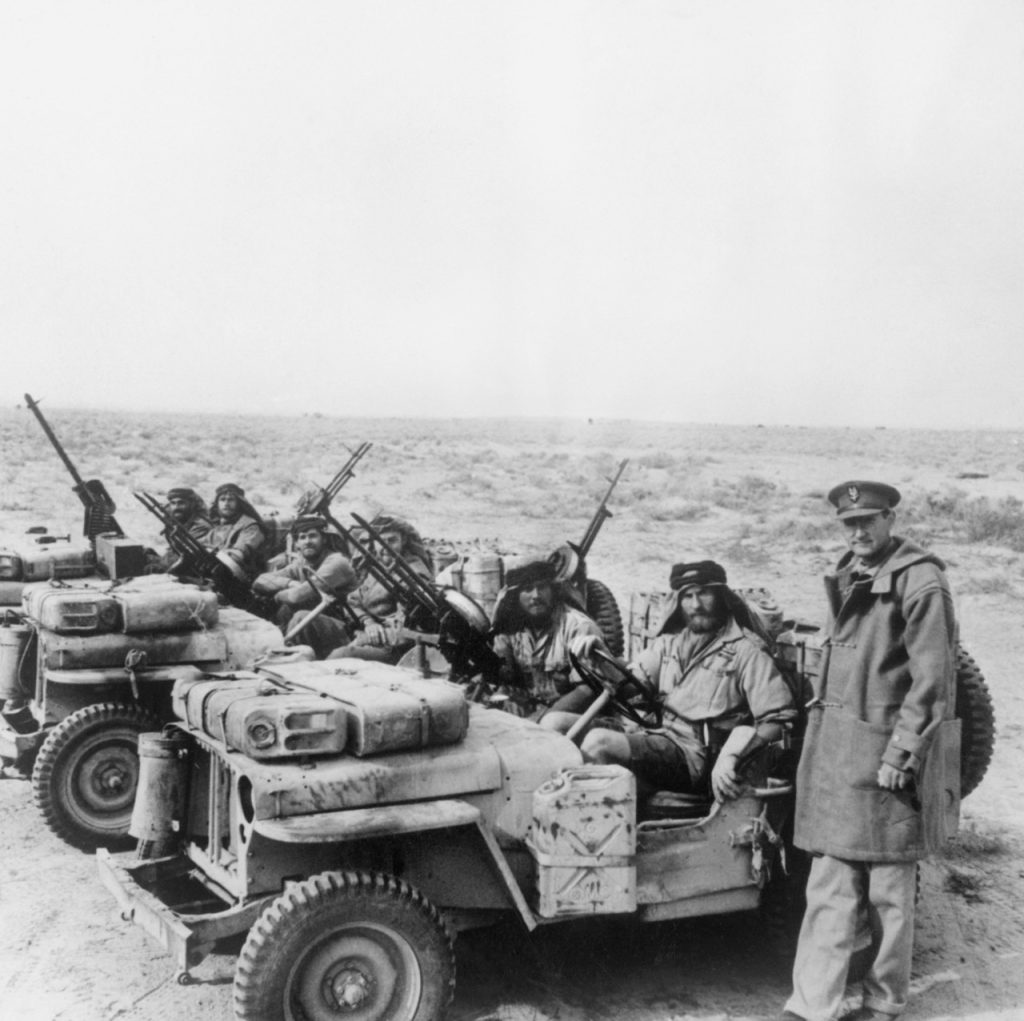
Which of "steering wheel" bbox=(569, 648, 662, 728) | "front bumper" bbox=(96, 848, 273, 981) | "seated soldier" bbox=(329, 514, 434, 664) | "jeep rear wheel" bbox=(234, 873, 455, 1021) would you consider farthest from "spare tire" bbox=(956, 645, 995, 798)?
"seated soldier" bbox=(329, 514, 434, 664)

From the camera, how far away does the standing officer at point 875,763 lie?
4.73 m

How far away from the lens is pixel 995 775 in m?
8.77

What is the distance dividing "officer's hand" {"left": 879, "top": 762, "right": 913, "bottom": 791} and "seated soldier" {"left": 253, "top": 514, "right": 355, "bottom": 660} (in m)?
4.83

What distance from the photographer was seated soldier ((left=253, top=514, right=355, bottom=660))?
8.93 metres

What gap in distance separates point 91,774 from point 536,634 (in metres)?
2.63

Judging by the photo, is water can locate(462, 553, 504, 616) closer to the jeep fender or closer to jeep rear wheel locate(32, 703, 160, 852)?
jeep rear wheel locate(32, 703, 160, 852)

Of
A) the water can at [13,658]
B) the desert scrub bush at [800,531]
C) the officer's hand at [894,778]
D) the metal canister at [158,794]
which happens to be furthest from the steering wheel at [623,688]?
the desert scrub bush at [800,531]

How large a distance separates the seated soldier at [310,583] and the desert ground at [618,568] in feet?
5.21

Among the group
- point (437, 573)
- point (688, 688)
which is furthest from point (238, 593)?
point (688, 688)

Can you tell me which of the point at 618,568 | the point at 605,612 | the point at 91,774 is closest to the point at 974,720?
the point at 605,612

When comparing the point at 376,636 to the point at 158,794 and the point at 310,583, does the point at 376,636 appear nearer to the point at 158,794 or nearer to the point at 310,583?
the point at 310,583

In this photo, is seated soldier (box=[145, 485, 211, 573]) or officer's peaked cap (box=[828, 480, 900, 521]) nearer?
officer's peaked cap (box=[828, 480, 900, 521])

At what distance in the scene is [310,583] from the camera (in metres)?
9.15

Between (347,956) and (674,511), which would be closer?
(347,956)
